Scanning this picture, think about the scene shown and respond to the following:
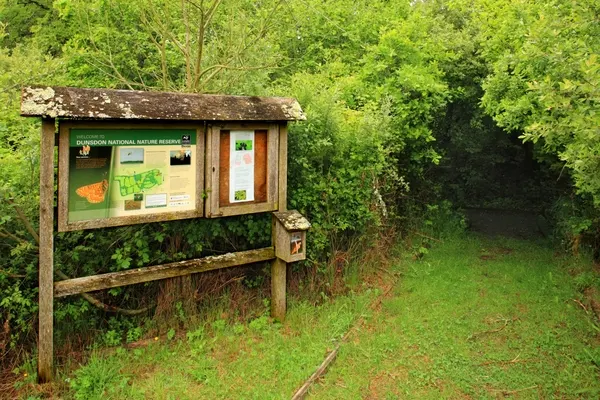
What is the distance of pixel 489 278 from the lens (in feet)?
25.9

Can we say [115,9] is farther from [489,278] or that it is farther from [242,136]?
[489,278]

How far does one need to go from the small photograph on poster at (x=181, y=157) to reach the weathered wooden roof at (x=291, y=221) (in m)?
1.18

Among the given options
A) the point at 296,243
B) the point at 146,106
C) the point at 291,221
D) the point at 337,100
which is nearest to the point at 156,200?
the point at 146,106

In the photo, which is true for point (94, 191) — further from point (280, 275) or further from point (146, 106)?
point (280, 275)

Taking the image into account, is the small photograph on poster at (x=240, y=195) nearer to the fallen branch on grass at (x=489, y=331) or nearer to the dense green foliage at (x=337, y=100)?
the dense green foliage at (x=337, y=100)

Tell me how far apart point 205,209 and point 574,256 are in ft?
22.1

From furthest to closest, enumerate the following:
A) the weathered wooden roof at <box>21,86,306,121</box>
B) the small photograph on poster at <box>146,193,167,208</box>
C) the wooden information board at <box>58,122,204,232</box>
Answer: the small photograph on poster at <box>146,193,167,208</box> < the wooden information board at <box>58,122,204,232</box> < the weathered wooden roof at <box>21,86,306,121</box>

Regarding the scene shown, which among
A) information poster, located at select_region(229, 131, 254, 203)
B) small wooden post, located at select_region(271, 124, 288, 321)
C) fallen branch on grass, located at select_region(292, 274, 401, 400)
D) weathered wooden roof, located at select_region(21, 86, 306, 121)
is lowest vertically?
fallen branch on grass, located at select_region(292, 274, 401, 400)

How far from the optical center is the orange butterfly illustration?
4336 mm

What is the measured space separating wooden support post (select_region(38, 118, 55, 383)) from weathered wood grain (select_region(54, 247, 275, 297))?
0.36ft

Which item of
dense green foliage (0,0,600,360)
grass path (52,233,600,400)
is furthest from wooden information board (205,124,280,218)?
grass path (52,233,600,400)

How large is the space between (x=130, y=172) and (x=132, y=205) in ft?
0.99

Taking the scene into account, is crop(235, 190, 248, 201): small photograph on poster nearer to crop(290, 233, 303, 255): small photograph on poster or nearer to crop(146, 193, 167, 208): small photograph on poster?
crop(290, 233, 303, 255): small photograph on poster

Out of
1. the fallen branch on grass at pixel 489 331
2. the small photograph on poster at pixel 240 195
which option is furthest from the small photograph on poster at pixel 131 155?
the fallen branch on grass at pixel 489 331
